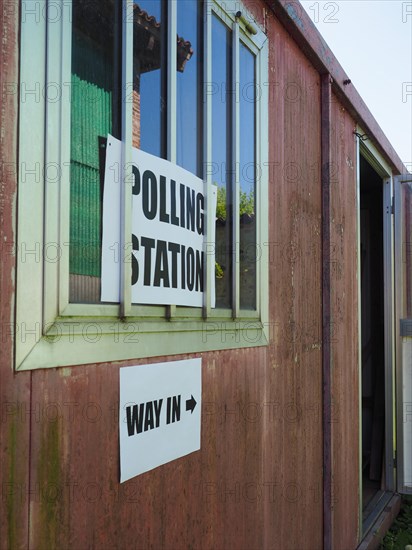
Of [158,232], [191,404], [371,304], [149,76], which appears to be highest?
[149,76]

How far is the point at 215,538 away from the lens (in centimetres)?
212

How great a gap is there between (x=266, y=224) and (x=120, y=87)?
3.67 feet

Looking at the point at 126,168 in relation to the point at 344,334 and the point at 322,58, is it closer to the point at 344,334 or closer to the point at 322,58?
the point at 322,58

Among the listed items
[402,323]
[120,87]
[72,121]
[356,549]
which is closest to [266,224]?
[120,87]

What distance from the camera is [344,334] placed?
3742 mm

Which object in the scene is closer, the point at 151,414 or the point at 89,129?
the point at 89,129

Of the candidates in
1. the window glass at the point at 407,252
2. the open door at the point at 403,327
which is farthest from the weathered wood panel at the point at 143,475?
the window glass at the point at 407,252

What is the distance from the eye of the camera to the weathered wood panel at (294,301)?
269 centimetres

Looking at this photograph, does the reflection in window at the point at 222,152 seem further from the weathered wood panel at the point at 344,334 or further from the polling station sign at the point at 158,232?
the weathered wood panel at the point at 344,334

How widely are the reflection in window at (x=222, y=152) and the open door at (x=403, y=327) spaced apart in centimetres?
333

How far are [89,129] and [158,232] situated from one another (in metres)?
0.39

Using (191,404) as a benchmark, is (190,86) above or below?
above

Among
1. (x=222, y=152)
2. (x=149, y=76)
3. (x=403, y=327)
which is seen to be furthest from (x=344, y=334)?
(x=149, y=76)

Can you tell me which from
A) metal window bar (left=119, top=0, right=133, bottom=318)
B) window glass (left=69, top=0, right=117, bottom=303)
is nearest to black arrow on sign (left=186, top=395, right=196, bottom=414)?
metal window bar (left=119, top=0, right=133, bottom=318)
